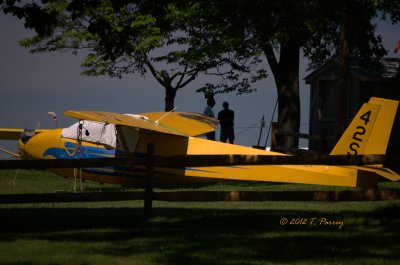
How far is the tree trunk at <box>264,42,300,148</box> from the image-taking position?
3291 centimetres

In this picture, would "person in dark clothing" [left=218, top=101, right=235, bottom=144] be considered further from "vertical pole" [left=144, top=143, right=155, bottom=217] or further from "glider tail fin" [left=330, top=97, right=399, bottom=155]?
"vertical pole" [left=144, top=143, right=155, bottom=217]

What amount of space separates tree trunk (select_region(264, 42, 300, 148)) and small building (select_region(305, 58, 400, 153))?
5.15 feet

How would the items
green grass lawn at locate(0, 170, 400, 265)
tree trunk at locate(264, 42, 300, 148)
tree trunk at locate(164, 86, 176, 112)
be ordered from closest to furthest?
green grass lawn at locate(0, 170, 400, 265) < tree trunk at locate(264, 42, 300, 148) < tree trunk at locate(164, 86, 176, 112)

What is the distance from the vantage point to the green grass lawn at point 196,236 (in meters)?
10.2

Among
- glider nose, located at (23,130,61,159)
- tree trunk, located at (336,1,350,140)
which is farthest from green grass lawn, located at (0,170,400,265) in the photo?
tree trunk, located at (336,1,350,140)

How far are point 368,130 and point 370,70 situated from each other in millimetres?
16511

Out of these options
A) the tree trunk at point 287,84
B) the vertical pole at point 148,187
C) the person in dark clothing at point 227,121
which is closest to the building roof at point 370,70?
the tree trunk at point 287,84

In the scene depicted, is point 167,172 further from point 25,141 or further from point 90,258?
point 90,258

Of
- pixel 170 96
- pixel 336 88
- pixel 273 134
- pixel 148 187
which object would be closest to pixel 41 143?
pixel 148 187

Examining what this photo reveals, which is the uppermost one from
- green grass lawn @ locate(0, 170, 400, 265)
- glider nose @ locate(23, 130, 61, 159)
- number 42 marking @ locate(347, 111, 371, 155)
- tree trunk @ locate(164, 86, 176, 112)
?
tree trunk @ locate(164, 86, 176, 112)

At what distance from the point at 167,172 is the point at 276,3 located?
27.4ft

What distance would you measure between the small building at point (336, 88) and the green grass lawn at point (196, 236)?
17.8m

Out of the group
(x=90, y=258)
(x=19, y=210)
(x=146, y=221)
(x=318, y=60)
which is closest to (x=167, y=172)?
(x=19, y=210)

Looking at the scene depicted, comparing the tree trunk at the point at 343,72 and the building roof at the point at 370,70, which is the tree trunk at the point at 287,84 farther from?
the tree trunk at the point at 343,72
